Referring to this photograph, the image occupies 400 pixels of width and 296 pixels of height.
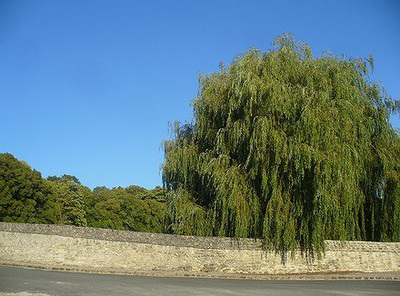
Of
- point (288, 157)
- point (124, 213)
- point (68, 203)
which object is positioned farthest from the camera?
point (124, 213)

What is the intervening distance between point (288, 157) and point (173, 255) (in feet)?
19.2

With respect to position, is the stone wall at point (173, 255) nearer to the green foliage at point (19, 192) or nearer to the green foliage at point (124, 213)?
the green foliage at point (19, 192)

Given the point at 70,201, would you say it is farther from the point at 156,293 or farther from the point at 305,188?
the point at 156,293

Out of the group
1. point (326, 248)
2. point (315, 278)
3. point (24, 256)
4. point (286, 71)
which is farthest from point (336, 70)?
point (24, 256)

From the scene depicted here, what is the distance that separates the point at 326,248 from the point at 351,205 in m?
1.97

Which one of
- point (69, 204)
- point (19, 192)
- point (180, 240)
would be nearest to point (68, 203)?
point (69, 204)

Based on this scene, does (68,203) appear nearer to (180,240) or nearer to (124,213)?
(124,213)

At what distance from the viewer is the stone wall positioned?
1688 cm

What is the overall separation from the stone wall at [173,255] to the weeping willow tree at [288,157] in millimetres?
628

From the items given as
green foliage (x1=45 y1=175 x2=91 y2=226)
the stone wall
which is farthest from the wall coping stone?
green foliage (x1=45 y1=175 x2=91 y2=226)

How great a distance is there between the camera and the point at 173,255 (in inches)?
667

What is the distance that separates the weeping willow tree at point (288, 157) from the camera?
16750mm

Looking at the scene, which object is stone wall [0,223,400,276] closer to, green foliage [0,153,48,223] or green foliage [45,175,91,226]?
green foliage [0,153,48,223]

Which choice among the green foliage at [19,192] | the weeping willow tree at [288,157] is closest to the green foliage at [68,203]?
the green foliage at [19,192]
